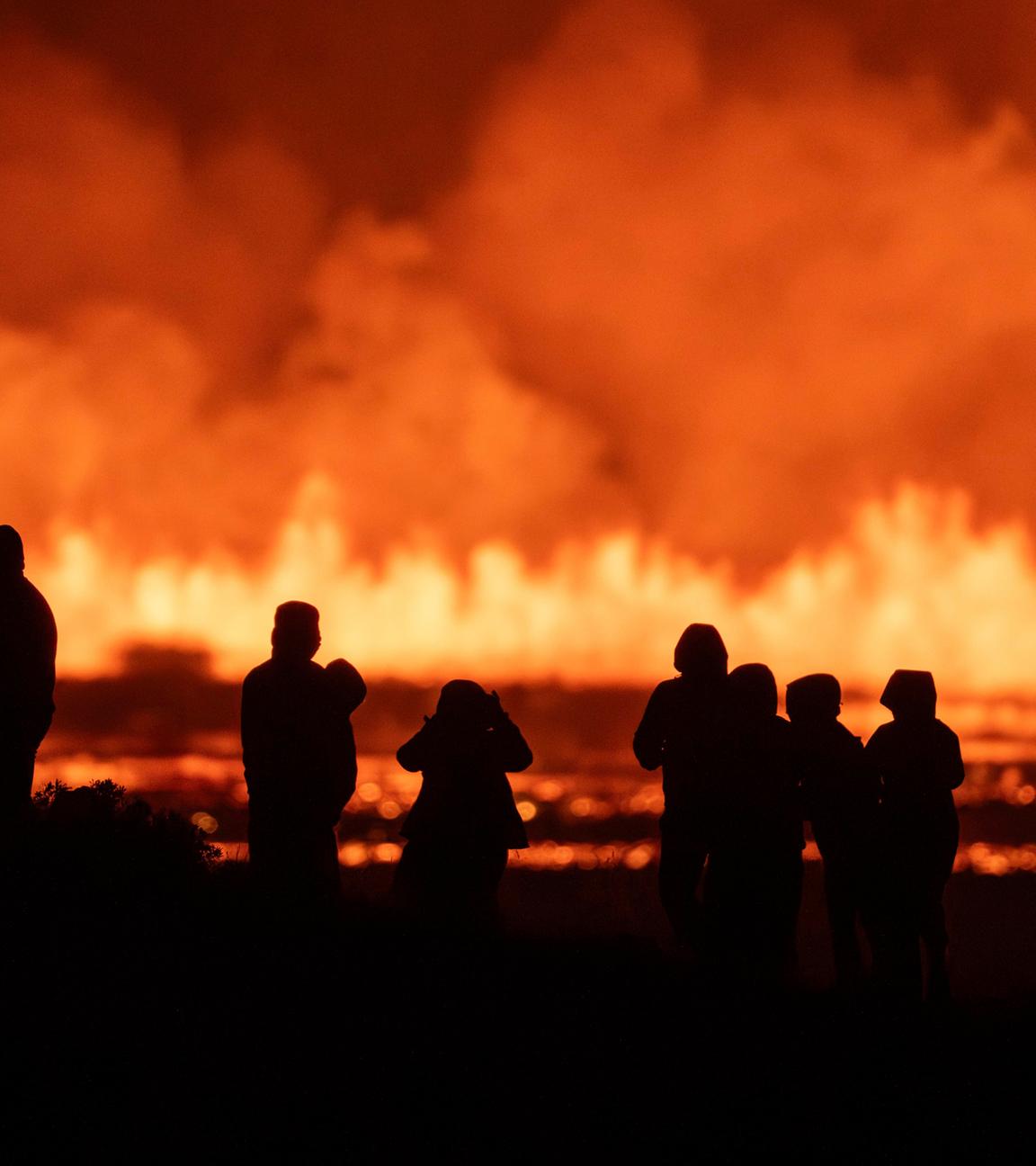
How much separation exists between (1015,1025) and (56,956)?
696 centimetres

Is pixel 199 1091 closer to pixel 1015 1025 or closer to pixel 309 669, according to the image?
pixel 309 669

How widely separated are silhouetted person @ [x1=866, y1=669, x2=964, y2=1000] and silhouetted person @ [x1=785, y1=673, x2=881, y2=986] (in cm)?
15

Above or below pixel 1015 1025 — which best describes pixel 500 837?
above

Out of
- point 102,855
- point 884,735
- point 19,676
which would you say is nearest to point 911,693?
point 884,735

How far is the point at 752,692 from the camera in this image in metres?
13.6

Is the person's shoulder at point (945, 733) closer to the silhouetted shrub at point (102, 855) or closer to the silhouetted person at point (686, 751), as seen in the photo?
the silhouetted person at point (686, 751)

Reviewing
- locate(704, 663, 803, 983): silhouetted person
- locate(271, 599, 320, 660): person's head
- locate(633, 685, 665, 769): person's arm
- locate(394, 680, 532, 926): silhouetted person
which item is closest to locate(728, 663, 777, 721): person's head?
locate(704, 663, 803, 983): silhouetted person

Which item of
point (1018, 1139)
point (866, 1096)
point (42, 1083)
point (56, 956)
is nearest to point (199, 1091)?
point (42, 1083)

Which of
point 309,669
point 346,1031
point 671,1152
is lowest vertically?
point 671,1152

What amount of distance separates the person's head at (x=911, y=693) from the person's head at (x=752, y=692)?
0.95 meters

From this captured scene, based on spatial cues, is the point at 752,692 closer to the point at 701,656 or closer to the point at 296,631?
the point at 701,656

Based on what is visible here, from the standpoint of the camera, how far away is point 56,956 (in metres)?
11.3

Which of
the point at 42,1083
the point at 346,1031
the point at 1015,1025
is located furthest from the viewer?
the point at 1015,1025

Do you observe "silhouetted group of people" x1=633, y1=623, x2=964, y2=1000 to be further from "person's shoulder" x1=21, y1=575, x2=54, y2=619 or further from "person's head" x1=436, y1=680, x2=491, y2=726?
"person's shoulder" x1=21, y1=575, x2=54, y2=619
